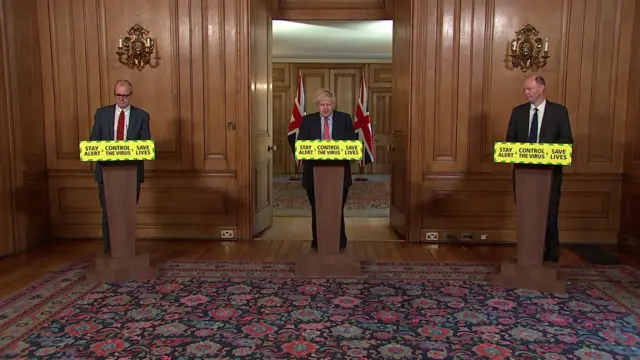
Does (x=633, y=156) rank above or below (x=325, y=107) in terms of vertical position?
below

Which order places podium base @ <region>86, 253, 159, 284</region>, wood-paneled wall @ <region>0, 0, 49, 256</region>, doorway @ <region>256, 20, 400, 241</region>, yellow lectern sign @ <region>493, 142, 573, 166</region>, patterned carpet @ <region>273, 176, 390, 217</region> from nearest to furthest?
yellow lectern sign @ <region>493, 142, 573, 166</region>, podium base @ <region>86, 253, 159, 284</region>, wood-paneled wall @ <region>0, 0, 49, 256</region>, patterned carpet @ <region>273, 176, 390, 217</region>, doorway @ <region>256, 20, 400, 241</region>

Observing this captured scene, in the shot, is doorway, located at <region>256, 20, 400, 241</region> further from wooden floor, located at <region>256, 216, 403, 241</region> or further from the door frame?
the door frame

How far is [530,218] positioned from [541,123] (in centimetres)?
72

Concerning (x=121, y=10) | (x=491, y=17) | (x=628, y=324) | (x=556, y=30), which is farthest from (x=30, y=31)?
(x=628, y=324)

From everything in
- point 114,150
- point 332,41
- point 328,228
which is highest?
point 332,41

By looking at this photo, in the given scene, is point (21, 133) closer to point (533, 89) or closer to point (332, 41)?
point (533, 89)

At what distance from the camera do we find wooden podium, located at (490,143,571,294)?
387cm

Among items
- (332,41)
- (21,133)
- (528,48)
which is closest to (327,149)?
(528,48)

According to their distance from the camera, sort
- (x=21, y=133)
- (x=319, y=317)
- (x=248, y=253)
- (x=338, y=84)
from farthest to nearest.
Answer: (x=338, y=84) < (x=21, y=133) < (x=248, y=253) < (x=319, y=317)

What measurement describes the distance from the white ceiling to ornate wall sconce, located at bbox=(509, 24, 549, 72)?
2.84 m

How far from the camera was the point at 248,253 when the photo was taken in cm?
511

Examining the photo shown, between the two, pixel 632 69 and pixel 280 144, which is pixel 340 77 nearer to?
pixel 280 144

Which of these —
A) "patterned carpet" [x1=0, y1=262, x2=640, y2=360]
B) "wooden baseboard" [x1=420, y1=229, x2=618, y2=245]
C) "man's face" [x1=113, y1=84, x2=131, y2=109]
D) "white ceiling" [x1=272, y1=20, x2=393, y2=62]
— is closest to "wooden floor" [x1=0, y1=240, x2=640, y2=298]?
"wooden baseboard" [x1=420, y1=229, x2=618, y2=245]

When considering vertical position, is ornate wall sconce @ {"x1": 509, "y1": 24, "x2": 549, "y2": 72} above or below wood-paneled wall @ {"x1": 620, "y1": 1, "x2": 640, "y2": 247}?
above
